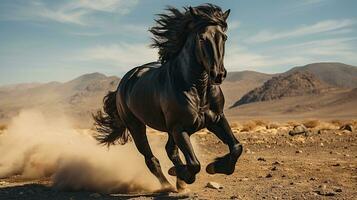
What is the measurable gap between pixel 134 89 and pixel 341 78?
654 feet

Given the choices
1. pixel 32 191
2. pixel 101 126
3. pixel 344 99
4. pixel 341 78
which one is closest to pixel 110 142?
pixel 101 126

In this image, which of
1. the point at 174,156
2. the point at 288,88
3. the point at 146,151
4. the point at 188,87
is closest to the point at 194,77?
the point at 188,87

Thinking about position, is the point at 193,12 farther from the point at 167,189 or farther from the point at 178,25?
the point at 167,189

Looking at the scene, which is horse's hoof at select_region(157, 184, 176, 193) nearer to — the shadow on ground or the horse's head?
the shadow on ground

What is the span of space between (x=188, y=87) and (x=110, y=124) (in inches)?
148

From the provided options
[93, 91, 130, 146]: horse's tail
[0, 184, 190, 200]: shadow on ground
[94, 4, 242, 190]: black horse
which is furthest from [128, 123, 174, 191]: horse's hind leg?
[93, 91, 130, 146]: horse's tail

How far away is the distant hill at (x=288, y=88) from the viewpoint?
352 feet

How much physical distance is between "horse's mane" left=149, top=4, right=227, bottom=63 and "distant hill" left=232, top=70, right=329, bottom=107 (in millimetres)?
98754

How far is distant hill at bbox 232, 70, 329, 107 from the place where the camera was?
352 feet

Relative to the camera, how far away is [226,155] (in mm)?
7359

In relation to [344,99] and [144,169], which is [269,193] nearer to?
[144,169]

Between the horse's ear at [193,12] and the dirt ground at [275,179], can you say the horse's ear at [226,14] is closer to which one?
the horse's ear at [193,12]

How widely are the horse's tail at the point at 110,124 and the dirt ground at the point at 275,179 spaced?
4.81 feet

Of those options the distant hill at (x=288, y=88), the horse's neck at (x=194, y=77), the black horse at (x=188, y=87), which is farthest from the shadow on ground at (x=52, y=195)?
the distant hill at (x=288, y=88)
